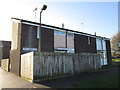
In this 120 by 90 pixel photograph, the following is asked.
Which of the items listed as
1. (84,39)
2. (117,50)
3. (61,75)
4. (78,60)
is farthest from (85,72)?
(117,50)

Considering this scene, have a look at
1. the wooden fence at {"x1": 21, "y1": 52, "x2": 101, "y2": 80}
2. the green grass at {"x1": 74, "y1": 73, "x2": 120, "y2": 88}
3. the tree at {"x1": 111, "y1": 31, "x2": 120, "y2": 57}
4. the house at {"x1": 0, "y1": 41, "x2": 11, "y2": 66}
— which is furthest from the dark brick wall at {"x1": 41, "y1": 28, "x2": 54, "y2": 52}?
the tree at {"x1": 111, "y1": 31, "x2": 120, "y2": 57}

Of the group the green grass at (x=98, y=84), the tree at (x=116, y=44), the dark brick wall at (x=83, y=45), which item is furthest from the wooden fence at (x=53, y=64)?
the tree at (x=116, y=44)

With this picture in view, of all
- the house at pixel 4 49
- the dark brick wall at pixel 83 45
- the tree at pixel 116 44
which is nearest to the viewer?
the dark brick wall at pixel 83 45

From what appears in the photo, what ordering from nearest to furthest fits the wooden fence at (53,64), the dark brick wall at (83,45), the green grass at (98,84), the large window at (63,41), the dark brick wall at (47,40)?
the green grass at (98,84) < the wooden fence at (53,64) < the dark brick wall at (47,40) < the large window at (63,41) < the dark brick wall at (83,45)

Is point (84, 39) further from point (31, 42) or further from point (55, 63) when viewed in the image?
point (55, 63)

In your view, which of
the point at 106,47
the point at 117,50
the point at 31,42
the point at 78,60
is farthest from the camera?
the point at 117,50

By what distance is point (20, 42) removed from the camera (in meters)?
13.5

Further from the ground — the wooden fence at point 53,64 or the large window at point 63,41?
the large window at point 63,41

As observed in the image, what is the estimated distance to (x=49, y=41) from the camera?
16.0 m

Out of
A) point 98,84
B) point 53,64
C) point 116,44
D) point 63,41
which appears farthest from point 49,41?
point 116,44

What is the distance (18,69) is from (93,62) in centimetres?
845

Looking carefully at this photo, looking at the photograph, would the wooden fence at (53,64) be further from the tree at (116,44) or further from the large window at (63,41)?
the tree at (116,44)

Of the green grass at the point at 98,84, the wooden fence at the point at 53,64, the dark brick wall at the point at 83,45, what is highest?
the dark brick wall at the point at 83,45

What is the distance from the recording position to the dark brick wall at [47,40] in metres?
15.3
